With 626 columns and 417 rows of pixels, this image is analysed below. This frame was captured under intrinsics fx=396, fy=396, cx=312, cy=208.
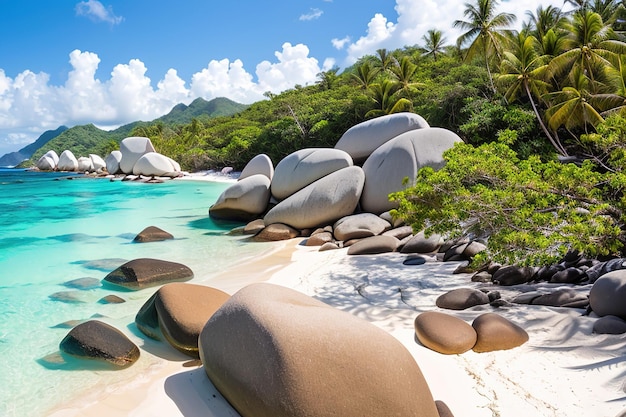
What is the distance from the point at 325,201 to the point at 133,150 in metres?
32.5

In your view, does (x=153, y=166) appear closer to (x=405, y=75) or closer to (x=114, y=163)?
(x=114, y=163)

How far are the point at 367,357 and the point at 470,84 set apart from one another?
2133 centimetres

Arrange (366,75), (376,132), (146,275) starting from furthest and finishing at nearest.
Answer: (366,75), (376,132), (146,275)

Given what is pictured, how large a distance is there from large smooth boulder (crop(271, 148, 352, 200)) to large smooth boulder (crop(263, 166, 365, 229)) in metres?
0.63

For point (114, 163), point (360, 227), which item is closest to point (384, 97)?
point (360, 227)

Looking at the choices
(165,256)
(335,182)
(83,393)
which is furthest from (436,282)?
(165,256)

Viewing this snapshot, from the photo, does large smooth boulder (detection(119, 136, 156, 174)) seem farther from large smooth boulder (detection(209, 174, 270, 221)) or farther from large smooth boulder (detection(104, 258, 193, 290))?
large smooth boulder (detection(104, 258, 193, 290))

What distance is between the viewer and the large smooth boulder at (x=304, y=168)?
11.0m

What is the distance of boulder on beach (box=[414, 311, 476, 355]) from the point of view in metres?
3.61

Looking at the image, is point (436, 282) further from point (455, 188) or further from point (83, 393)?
point (83, 393)

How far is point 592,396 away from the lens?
286 cm

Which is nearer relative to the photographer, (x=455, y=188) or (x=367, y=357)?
(x=367, y=357)

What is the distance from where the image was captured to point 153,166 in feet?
113

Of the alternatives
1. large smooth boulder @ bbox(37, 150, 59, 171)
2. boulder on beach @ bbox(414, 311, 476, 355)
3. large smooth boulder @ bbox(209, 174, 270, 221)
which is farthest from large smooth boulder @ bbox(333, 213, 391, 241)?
large smooth boulder @ bbox(37, 150, 59, 171)
